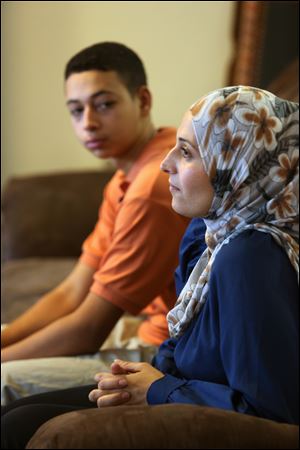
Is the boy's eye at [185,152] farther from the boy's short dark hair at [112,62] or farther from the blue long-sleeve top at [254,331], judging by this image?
the boy's short dark hair at [112,62]

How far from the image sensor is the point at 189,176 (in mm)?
979

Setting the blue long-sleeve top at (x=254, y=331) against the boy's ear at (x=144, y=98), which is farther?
the boy's ear at (x=144, y=98)

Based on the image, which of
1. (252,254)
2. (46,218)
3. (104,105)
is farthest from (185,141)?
(46,218)

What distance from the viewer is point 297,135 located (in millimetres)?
909

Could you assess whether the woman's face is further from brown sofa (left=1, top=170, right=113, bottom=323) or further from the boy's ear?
brown sofa (left=1, top=170, right=113, bottom=323)

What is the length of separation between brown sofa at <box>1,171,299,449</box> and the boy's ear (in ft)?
2.35

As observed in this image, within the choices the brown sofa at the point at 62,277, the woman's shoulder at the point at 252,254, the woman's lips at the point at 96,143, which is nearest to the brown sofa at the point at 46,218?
the brown sofa at the point at 62,277

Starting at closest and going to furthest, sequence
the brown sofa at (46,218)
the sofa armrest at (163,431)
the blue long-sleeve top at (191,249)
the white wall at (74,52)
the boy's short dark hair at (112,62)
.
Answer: the sofa armrest at (163,431) < the blue long-sleeve top at (191,249) < the boy's short dark hair at (112,62) < the white wall at (74,52) < the brown sofa at (46,218)

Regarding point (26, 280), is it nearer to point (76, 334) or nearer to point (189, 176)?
point (76, 334)

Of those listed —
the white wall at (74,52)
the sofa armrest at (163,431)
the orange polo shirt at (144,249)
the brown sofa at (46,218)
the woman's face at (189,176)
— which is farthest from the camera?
the brown sofa at (46,218)

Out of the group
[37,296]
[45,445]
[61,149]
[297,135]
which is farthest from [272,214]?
[61,149]

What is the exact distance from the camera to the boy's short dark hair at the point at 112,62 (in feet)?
5.07

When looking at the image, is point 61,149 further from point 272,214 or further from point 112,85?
point 272,214

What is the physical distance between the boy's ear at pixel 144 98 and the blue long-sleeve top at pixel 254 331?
30.0 inches
